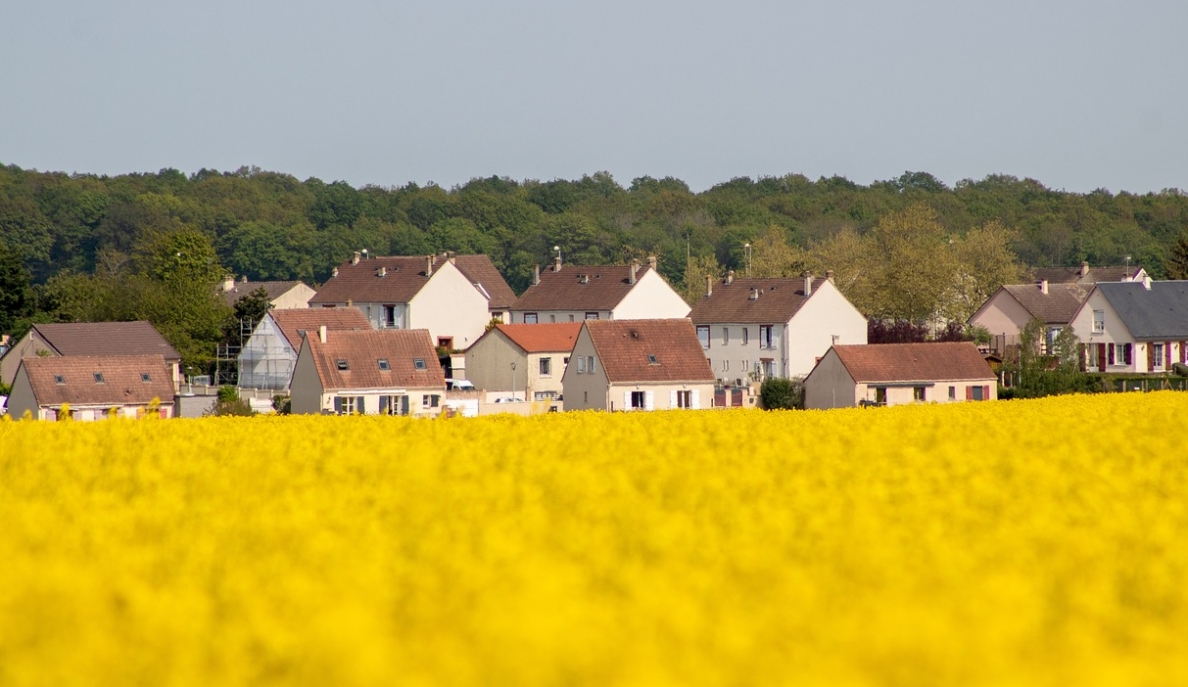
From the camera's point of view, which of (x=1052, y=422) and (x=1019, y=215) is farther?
(x=1019, y=215)

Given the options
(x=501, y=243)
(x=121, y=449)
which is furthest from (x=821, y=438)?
(x=501, y=243)

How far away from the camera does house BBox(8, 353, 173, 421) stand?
2167 inches

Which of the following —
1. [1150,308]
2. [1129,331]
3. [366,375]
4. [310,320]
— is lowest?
[366,375]

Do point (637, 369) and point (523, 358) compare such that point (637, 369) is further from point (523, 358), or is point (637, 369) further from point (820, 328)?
point (820, 328)

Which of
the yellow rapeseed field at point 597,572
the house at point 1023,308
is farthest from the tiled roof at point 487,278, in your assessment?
the yellow rapeseed field at point 597,572

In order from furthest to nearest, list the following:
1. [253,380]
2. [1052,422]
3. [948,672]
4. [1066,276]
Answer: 1. [1066,276]
2. [253,380]
3. [1052,422]
4. [948,672]

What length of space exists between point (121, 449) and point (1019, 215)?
158043 mm

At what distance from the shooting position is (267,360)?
230 feet

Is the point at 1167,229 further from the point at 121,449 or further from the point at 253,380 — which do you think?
the point at 121,449

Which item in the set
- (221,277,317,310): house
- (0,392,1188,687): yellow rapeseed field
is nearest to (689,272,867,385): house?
(221,277,317,310): house

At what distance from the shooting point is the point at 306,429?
21.2 metres

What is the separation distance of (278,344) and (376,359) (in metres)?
13.9

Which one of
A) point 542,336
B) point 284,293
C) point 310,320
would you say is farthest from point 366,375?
point 284,293

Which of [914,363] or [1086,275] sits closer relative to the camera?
[914,363]
